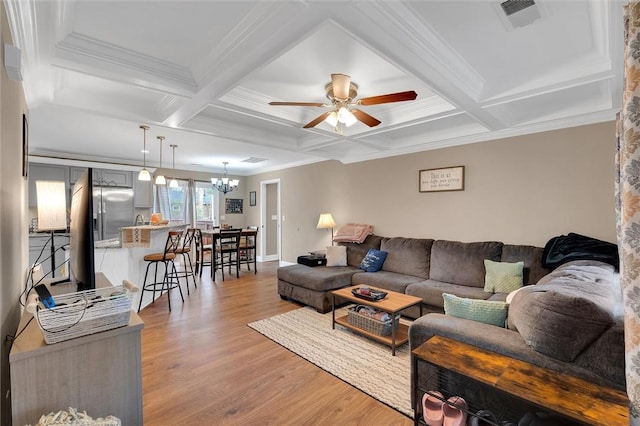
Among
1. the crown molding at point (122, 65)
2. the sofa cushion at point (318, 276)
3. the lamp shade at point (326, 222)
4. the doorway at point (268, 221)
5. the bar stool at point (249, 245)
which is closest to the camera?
the crown molding at point (122, 65)

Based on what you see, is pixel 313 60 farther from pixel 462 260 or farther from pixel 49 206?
pixel 462 260

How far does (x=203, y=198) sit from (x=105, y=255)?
4.42 metres

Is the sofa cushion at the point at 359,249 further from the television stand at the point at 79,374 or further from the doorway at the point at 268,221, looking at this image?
the television stand at the point at 79,374

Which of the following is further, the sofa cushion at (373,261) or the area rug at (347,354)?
the sofa cushion at (373,261)

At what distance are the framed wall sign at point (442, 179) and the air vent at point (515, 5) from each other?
2.47m

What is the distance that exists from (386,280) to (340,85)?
2444 mm

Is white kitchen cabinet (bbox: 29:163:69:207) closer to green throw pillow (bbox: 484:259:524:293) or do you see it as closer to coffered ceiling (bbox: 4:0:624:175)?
coffered ceiling (bbox: 4:0:624:175)

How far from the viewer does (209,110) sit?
3.24 m

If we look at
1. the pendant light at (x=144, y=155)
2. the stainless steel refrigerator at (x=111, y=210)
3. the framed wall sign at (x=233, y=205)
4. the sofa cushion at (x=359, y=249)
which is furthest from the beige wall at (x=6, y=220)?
the framed wall sign at (x=233, y=205)

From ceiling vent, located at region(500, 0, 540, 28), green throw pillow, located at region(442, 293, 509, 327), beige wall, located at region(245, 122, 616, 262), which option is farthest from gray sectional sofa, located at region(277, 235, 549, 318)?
ceiling vent, located at region(500, 0, 540, 28)

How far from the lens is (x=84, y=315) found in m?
1.17

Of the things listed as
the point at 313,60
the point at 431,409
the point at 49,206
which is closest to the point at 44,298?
the point at 49,206

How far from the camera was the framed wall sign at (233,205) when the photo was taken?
7.89 meters

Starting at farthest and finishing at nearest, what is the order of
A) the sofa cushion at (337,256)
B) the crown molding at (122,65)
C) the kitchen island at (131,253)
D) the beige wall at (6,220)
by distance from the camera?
1. the sofa cushion at (337,256)
2. the kitchen island at (131,253)
3. the crown molding at (122,65)
4. the beige wall at (6,220)
